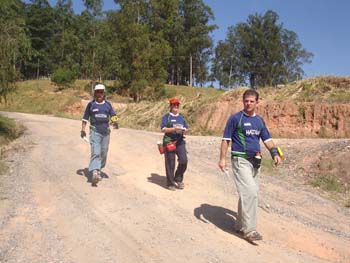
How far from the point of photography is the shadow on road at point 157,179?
902 centimetres

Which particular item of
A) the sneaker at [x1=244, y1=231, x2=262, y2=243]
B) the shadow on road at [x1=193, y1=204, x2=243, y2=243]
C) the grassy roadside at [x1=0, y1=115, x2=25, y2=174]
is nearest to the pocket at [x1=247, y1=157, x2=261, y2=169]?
the sneaker at [x1=244, y1=231, x2=262, y2=243]

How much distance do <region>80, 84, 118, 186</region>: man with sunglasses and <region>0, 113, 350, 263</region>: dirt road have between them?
0.55m

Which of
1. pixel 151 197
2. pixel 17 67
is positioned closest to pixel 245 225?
pixel 151 197

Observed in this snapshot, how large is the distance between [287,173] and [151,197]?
5072 millimetres

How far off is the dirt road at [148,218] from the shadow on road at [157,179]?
3 cm

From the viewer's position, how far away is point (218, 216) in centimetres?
705

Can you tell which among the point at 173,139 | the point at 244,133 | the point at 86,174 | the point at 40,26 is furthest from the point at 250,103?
the point at 40,26

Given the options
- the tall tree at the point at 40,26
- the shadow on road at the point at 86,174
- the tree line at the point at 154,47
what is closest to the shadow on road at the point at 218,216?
the shadow on road at the point at 86,174

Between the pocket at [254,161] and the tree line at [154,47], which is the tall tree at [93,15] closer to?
the tree line at [154,47]

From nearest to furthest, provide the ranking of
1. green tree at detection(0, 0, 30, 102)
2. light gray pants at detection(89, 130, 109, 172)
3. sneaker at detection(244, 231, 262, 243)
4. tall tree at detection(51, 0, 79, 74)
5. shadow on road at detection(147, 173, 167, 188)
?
sneaker at detection(244, 231, 262, 243)
light gray pants at detection(89, 130, 109, 172)
shadow on road at detection(147, 173, 167, 188)
green tree at detection(0, 0, 30, 102)
tall tree at detection(51, 0, 79, 74)

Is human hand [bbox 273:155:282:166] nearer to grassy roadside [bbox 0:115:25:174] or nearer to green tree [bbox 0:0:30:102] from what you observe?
grassy roadside [bbox 0:115:25:174]

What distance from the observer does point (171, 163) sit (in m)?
8.39

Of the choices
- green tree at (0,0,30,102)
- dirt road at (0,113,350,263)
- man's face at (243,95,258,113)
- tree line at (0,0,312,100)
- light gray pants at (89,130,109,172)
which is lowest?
dirt road at (0,113,350,263)

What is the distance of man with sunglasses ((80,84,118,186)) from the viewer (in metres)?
8.59
